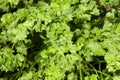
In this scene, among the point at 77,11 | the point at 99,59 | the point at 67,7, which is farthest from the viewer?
the point at 99,59

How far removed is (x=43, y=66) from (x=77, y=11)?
548 millimetres

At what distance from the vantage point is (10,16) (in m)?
2.14

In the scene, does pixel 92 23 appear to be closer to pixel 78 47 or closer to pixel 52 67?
pixel 78 47

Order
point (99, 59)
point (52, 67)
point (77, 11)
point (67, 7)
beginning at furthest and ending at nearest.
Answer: point (99, 59), point (77, 11), point (67, 7), point (52, 67)

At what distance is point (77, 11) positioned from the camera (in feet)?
7.38

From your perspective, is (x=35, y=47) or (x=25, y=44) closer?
(x=25, y=44)

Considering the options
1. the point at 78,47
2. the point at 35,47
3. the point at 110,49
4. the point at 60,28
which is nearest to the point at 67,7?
the point at 60,28

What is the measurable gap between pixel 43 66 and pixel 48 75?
17 cm

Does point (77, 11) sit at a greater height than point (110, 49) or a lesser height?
greater

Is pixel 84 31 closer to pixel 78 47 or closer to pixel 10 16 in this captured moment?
pixel 78 47

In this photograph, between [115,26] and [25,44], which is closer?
[115,26]

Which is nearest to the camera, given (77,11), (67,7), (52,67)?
(52,67)

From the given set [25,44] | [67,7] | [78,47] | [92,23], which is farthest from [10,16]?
[92,23]

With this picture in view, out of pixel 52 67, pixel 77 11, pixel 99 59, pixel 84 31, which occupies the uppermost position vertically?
pixel 77 11
